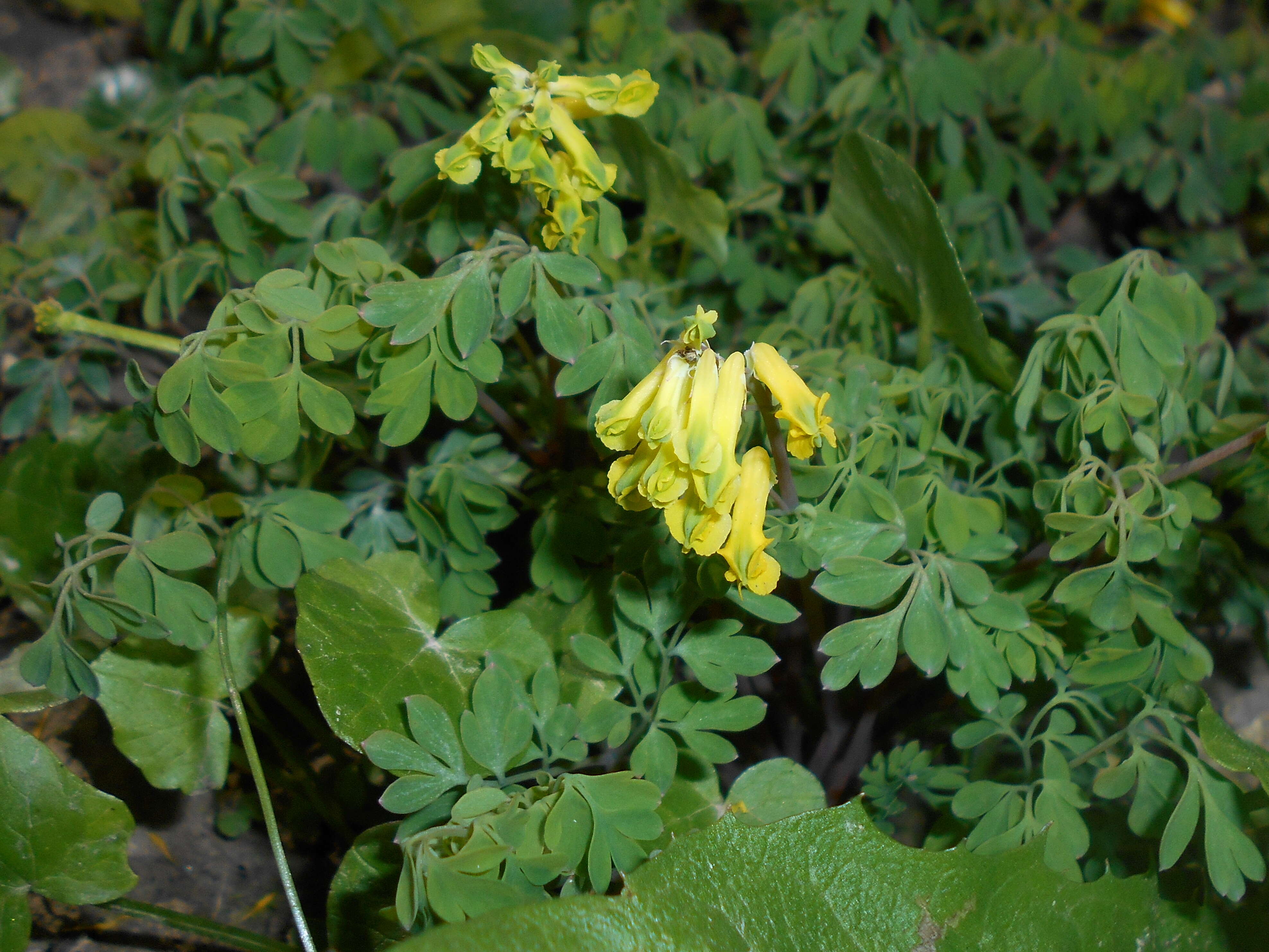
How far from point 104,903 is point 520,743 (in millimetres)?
665

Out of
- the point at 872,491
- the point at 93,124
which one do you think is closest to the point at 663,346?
the point at 872,491

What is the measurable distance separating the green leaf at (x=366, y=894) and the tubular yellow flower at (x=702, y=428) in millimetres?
606

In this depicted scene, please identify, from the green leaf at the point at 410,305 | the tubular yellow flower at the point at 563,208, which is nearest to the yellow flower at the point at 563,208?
the tubular yellow flower at the point at 563,208

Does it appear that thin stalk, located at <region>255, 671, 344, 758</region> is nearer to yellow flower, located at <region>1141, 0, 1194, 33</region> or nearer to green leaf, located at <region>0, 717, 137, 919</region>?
green leaf, located at <region>0, 717, 137, 919</region>

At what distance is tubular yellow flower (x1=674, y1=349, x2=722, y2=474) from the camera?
746mm

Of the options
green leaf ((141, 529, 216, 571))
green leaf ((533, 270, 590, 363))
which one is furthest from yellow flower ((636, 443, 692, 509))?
green leaf ((141, 529, 216, 571))

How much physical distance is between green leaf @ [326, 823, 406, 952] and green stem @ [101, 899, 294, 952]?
0.10m

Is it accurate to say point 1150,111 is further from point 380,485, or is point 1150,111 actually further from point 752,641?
point 380,485

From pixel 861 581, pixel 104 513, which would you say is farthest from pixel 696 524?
pixel 104 513

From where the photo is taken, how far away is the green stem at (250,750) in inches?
38.8

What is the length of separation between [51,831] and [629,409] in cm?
89

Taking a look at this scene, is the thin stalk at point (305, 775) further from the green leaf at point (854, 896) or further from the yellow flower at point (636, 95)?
the yellow flower at point (636, 95)

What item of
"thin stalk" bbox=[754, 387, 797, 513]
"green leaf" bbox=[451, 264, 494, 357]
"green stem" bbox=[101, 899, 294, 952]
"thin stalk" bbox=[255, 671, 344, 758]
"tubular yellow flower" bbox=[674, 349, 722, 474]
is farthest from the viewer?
"thin stalk" bbox=[255, 671, 344, 758]

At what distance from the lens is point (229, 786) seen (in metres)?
1.39
